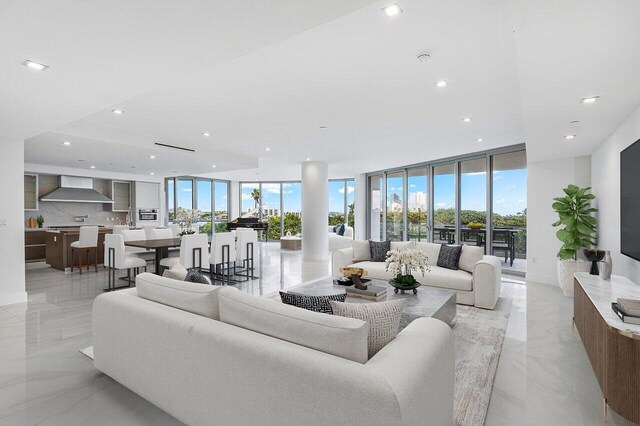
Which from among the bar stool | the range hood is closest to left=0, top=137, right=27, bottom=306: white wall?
the bar stool

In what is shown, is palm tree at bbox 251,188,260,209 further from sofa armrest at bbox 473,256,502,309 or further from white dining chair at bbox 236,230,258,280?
sofa armrest at bbox 473,256,502,309

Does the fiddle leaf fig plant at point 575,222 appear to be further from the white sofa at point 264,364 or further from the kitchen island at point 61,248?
the kitchen island at point 61,248

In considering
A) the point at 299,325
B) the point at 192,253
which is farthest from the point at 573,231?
the point at 192,253

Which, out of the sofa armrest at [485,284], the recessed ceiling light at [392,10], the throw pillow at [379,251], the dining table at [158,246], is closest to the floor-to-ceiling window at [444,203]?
the throw pillow at [379,251]

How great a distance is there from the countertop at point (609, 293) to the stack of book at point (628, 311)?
1.2 inches

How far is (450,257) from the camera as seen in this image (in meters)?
5.12

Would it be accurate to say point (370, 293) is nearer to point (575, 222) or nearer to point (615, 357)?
point (615, 357)

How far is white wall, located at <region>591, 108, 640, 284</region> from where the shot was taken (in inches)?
136

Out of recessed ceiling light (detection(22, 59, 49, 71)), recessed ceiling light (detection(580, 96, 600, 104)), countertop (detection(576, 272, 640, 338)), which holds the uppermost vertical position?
recessed ceiling light (detection(22, 59, 49, 71))

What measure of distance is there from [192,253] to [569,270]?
5838 millimetres

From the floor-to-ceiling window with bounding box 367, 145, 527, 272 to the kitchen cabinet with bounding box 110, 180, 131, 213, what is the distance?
8.22 metres

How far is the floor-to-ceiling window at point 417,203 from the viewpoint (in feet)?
29.6

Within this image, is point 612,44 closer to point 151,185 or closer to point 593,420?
point 593,420

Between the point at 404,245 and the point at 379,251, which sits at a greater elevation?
the point at 404,245
